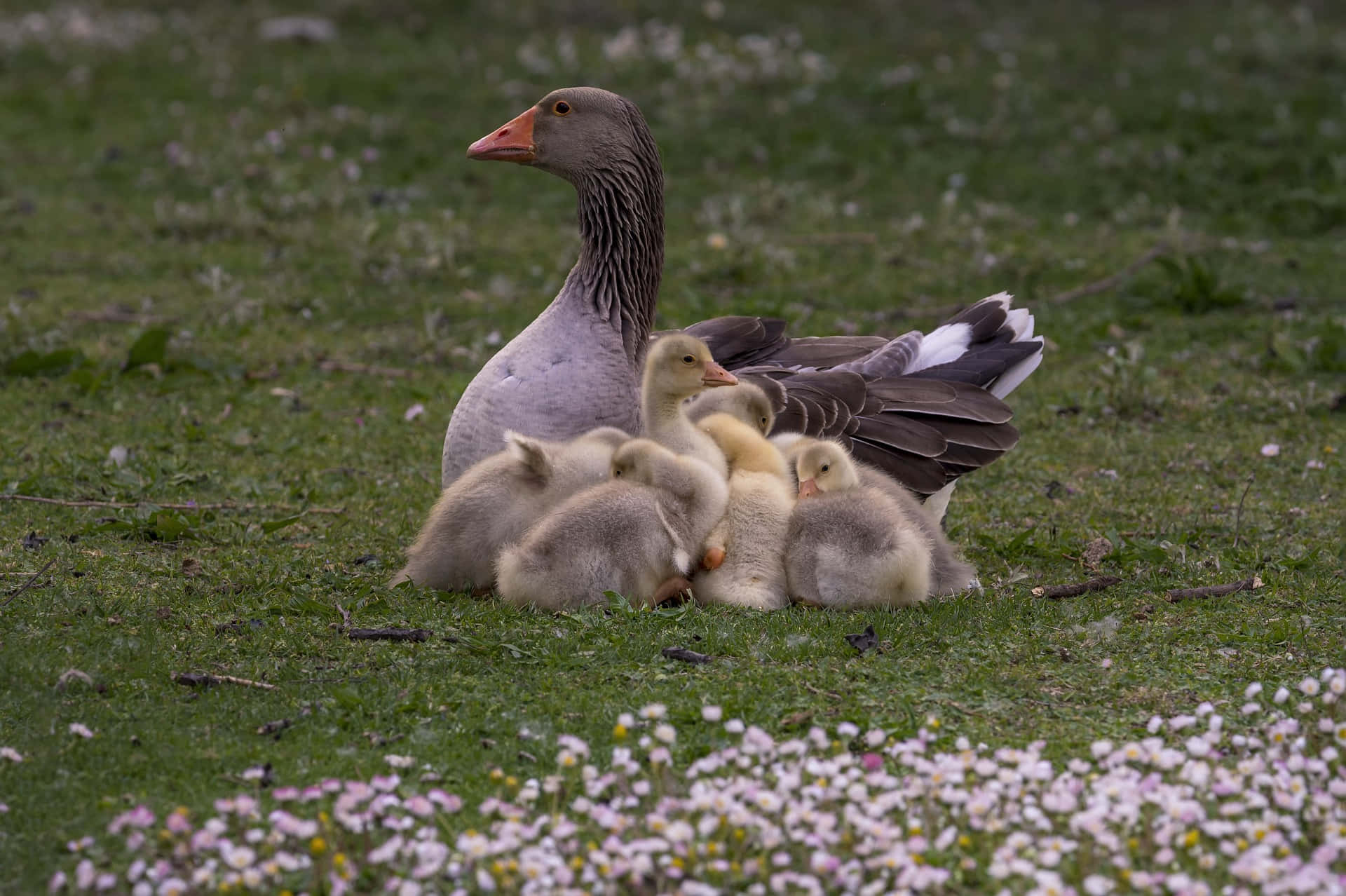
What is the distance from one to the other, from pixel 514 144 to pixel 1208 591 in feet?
12.0

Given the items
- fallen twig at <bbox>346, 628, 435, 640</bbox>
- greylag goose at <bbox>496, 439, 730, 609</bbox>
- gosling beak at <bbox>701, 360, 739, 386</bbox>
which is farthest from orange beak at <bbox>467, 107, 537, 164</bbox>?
fallen twig at <bbox>346, 628, 435, 640</bbox>

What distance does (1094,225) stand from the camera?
13039mm

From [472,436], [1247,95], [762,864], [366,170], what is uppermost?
[1247,95]

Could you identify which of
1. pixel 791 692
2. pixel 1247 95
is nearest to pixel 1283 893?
pixel 791 692

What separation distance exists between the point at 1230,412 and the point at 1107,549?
9.28 feet

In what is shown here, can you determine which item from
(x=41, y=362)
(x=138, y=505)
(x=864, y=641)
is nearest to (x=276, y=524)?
(x=138, y=505)

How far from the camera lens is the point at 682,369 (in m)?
5.96

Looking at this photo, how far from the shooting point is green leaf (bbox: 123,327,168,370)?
30.7 feet

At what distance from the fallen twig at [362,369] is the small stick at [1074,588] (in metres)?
4.97

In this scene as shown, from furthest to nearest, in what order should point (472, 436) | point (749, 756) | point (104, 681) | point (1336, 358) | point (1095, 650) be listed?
point (1336, 358) < point (472, 436) < point (1095, 650) < point (104, 681) < point (749, 756)

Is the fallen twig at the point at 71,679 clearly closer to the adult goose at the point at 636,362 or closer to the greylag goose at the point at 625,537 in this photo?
the greylag goose at the point at 625,537

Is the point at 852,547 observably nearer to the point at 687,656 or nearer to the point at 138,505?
the point at 687,656

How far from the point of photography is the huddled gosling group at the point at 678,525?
5.44 metres

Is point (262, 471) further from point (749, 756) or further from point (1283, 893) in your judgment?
point (1283, 893)
